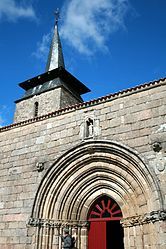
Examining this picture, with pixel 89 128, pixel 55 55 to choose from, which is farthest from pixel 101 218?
pixel 55 55

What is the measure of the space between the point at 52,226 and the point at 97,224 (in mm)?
1106

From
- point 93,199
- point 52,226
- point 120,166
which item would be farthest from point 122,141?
point 52,226

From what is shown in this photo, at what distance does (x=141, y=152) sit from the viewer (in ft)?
21.3

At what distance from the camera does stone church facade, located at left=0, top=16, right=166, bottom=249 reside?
6.27m

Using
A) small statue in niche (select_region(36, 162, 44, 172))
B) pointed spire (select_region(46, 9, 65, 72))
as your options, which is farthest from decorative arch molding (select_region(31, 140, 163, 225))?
pointed spire (select_region(46, 9, 65, 72))

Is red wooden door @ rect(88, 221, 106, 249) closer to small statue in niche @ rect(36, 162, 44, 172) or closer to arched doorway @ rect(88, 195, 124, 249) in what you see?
arched doorway @ rect(88, 195, 124, 249)

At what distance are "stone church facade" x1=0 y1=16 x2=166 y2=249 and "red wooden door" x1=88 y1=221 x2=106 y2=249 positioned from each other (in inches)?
0.9

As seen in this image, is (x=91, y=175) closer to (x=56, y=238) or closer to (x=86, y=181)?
(x=86, y=181)

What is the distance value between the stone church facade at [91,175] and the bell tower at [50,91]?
15.0ft

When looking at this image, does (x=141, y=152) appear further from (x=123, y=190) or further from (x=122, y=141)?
(x=123, y=190)

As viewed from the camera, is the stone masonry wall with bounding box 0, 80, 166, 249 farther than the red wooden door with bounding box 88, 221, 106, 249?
No

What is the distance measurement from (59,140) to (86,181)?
1.36 metres

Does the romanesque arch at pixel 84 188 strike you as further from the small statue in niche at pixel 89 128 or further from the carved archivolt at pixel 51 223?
the small statue in niche at pixel 89 128

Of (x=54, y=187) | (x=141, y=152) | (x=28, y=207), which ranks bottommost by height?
(x=28, y=207)
